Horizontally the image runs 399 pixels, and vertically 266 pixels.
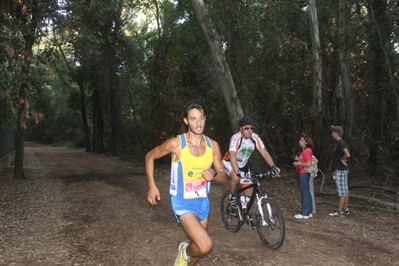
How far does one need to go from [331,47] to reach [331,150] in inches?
168

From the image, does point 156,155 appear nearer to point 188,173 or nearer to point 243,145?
point 188,173

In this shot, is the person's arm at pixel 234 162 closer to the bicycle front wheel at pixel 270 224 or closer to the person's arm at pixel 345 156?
the bicycle front wheel at pixel 270 224

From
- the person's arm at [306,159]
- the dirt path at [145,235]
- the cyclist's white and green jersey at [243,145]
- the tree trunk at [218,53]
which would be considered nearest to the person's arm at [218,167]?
the dirt path at [145,235]

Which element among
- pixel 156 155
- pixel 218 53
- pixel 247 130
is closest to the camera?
pixel 156 155

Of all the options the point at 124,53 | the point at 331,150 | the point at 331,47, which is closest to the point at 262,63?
the point at 331,47

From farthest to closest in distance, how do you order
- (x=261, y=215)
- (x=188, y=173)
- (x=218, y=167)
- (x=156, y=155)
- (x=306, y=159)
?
(x=306, y=159), (x=261, y=215), (x=218, y=167), (x=156, y=155), (x=188, y=173)

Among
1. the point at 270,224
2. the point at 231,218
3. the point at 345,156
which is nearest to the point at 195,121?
the point at 270,224

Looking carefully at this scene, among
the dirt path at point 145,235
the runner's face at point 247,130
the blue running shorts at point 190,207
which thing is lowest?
the dirt path at point 145,235

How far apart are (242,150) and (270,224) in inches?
56.3

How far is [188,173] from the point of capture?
→ 168 inches

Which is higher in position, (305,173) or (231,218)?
(305,173)

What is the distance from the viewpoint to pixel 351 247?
6.11 metres

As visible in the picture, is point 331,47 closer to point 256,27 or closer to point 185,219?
point 256,27

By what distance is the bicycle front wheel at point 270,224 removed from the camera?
18.9 feet
